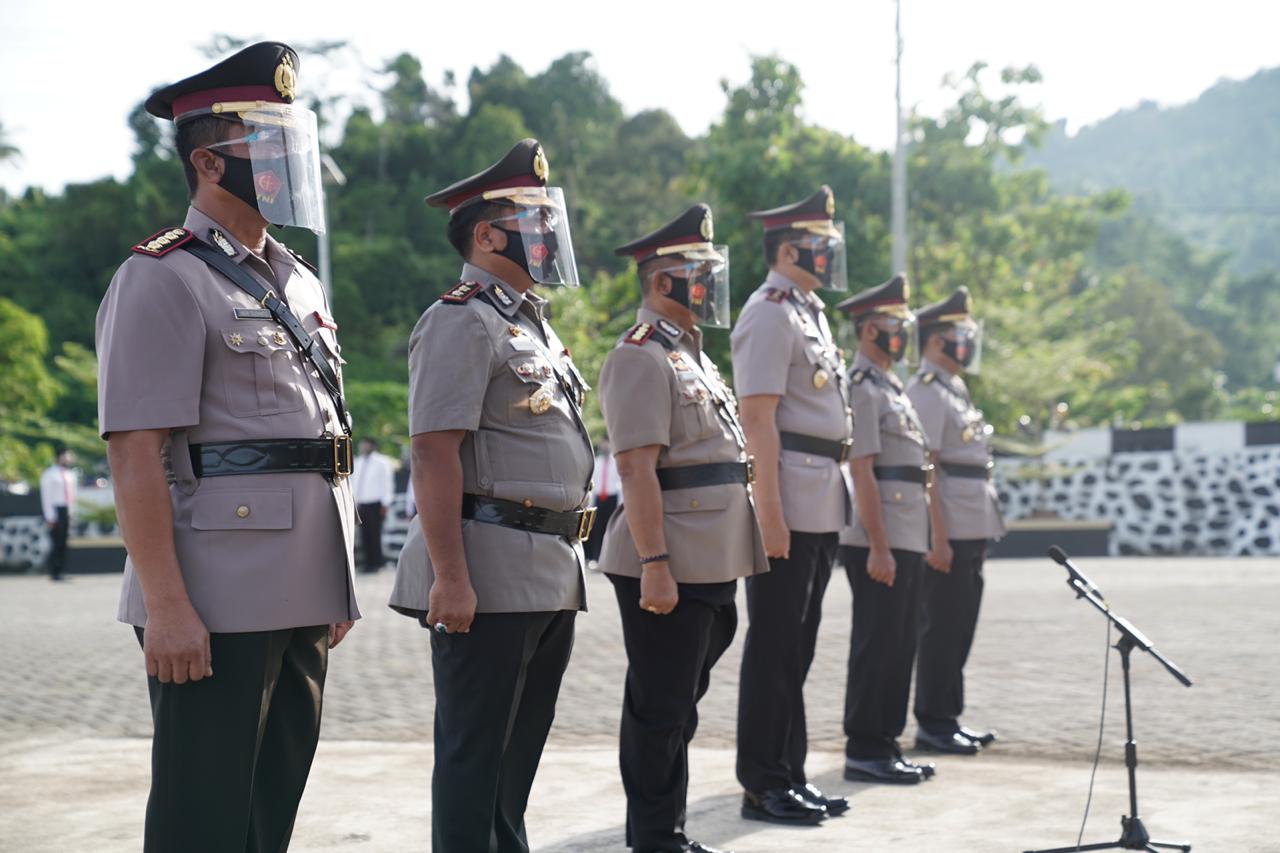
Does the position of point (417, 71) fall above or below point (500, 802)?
above

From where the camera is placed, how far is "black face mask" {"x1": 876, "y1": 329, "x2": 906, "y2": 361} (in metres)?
7.41

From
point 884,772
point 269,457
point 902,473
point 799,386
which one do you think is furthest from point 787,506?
point 269,457

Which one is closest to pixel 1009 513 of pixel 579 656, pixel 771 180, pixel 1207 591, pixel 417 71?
pixel 771 180

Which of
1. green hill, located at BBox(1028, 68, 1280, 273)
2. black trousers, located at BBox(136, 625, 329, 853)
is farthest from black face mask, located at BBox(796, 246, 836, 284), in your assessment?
green hill, located at BBox(1028, 68, 1280, 273)

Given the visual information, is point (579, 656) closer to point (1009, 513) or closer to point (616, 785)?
point (616, 785)

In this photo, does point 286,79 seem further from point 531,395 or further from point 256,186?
point 531,395

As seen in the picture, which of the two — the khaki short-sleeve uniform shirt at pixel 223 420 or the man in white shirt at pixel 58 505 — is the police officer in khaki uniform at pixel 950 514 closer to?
the khaki short-sleeve uniform shirt at pixel 223 420

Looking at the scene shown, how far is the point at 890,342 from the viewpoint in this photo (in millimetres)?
7418

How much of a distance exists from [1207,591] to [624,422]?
1346cm

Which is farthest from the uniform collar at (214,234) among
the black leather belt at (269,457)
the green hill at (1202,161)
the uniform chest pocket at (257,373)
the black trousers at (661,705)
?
the green hill at (1202,161)

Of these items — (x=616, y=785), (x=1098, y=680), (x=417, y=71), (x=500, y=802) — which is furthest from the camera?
(x=417, y=71)

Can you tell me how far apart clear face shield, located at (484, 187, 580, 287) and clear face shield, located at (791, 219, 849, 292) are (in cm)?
221

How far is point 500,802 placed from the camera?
14.5 feet

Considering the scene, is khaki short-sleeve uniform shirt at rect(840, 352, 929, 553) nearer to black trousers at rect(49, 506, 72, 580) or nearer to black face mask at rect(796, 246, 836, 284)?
black face mask at rect(796, 246, 836, 284)
